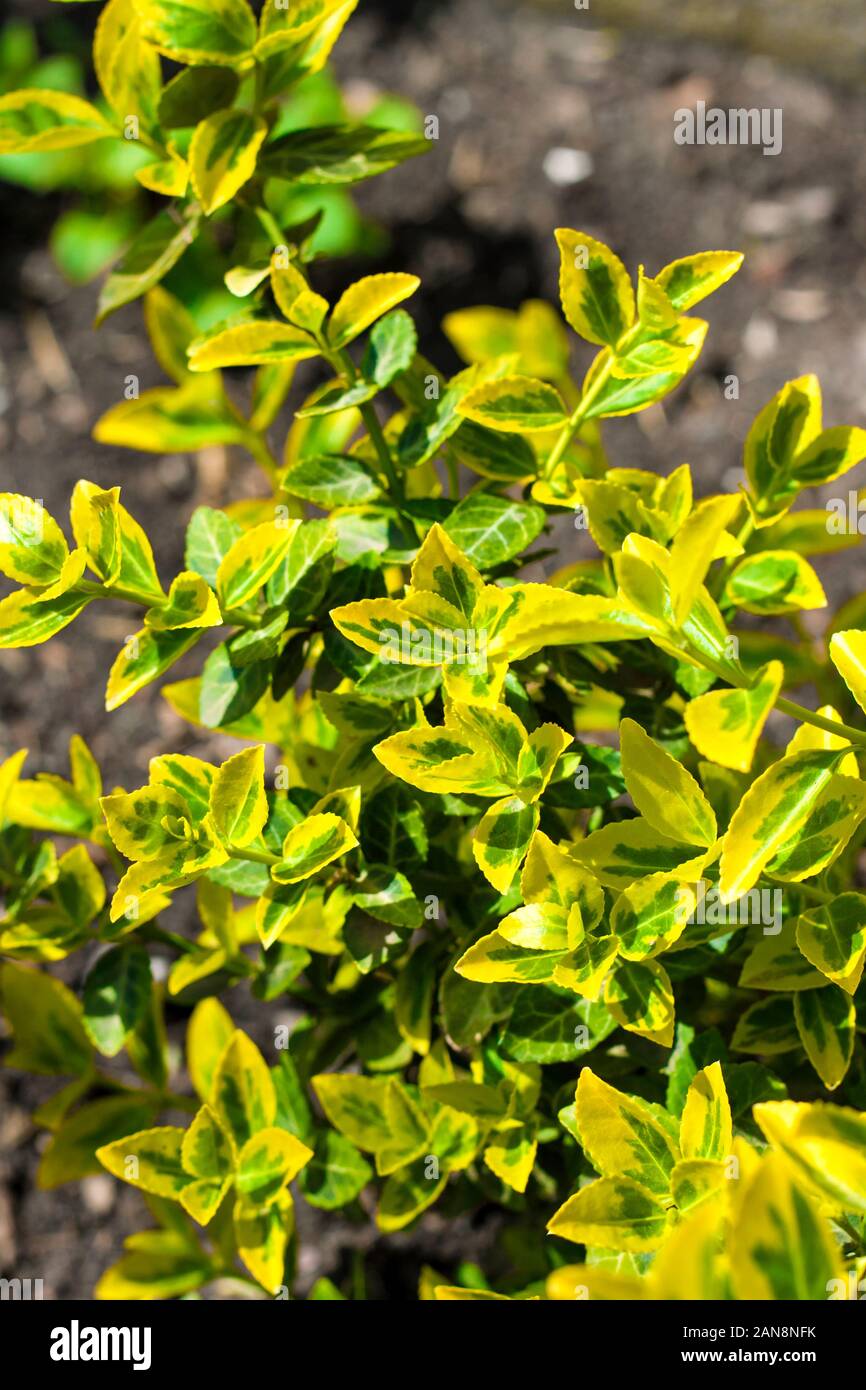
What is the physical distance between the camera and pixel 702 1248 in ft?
2.22

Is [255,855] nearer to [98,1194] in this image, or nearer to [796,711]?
[796,711]

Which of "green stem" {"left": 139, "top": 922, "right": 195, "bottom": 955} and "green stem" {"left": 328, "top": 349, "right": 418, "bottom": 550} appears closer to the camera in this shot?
"green stem" {"left": 328, "top": 349, "right": 418, "bottom": 550}

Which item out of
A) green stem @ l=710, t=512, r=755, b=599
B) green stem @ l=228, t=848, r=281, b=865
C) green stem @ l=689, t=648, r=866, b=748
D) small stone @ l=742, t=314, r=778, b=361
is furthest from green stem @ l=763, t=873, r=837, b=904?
small stone @ l=742, t=314, r=778, b=361

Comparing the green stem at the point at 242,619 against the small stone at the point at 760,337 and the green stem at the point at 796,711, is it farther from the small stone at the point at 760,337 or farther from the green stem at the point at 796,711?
the small stone at the point at 760,337

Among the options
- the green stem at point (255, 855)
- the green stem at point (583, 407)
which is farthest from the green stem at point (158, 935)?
the green stem at point (583, 407)

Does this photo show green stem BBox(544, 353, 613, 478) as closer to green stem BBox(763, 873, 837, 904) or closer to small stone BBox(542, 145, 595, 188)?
green stem BBox(763, 873, 837, 904)

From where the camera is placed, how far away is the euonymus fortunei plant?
0.98m

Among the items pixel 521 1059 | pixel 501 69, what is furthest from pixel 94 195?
pixel 521 1059

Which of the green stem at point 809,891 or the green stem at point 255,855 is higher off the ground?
the green stem at point 255,855

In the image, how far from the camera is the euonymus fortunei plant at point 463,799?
98cm

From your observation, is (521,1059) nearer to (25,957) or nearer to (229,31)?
(25,957)

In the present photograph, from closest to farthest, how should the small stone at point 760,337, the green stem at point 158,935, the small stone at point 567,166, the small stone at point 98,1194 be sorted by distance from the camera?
the green stem at point 158,935
the small stone at point 98,1194
the small stone at point 760,337
the small stone at point 567,166

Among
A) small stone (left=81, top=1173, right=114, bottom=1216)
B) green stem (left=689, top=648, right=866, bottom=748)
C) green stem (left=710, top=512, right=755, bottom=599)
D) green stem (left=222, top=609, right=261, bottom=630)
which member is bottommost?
small stone (left=81, top=1173, right=114, bottom=1216)

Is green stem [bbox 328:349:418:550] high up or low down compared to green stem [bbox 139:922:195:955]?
up
